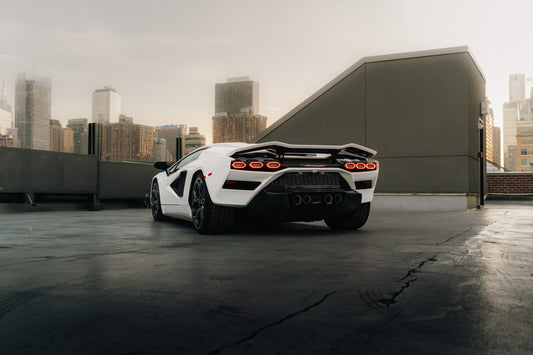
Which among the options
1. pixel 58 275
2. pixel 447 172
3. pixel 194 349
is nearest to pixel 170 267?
pixel 58 275

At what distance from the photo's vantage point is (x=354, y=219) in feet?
22.0

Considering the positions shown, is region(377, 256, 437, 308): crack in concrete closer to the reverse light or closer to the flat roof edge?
the reverse light

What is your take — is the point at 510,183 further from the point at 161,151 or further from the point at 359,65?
the point at 161,151

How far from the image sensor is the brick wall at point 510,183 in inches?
1035

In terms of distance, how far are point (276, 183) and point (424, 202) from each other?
31.1 ft

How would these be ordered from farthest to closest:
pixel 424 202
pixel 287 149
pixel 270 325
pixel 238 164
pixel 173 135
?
1. pixel 173 135
2. pixel 424 202
3. pixel 287 149
4. pixel 238 164
5. pixel 270 325

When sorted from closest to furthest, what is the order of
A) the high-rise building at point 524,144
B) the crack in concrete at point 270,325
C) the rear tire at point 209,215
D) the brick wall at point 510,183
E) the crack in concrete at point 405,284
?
the crack in concrete at point 270,325 < the crack in concrete at point 405,284 < the rear tire at point 209,215 < the brick wall at point 510,183 < the high-rise building at point 524,144

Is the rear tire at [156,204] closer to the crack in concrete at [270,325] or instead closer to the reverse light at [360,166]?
the reverse light at [360,166]

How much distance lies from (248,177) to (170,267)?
2.22 m

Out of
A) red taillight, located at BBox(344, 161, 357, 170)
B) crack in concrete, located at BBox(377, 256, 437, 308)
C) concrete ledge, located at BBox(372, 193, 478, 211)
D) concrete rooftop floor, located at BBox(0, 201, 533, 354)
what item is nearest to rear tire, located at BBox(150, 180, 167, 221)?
concrete rooftop floor, located at BBox(0, 201, 533, 354)

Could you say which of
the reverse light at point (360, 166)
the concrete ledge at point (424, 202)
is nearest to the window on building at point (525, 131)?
the concrete ledge at point (424, 202)

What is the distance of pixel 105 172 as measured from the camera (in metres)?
13.2

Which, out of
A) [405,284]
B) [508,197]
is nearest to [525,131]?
[508,197]

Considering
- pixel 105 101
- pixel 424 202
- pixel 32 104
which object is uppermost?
pixel 32 104
